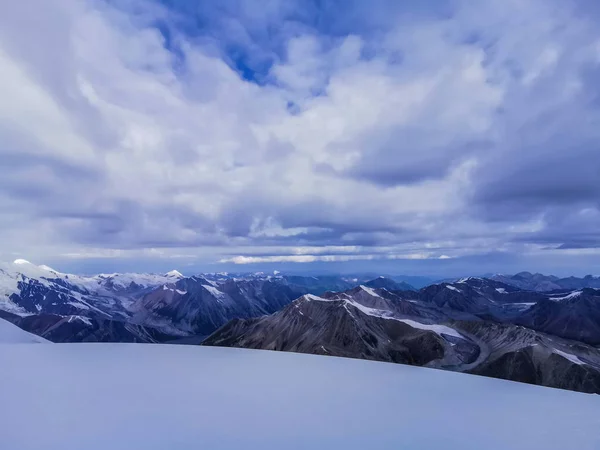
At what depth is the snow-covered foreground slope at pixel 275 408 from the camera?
4332 mm

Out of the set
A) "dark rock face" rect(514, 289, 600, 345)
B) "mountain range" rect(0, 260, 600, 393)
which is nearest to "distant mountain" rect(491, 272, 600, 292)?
"mountain range" rect(0, 260, 600, 393)

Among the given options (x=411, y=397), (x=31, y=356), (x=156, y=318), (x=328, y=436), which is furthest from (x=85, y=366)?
(x=156, y=318)

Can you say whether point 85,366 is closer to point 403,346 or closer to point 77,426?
point 77,426

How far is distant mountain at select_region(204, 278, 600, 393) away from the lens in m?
68.7

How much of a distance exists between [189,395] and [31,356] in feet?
17.5

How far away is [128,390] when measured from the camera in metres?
6.15

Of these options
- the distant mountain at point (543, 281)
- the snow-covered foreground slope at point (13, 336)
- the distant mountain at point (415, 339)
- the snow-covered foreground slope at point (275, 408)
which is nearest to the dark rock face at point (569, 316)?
the distant mountain at point (415, 339)

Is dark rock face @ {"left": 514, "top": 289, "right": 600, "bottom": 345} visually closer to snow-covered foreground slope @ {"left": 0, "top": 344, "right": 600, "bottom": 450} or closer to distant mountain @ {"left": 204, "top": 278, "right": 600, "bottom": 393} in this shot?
distant mountain @ {"left": 204, "top": 278, "right": 600, "bottom": 393}

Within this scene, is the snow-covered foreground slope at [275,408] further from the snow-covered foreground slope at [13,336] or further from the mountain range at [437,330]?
the mountain range at [437,330]

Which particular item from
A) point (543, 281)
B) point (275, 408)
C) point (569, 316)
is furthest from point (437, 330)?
point (543, 281)

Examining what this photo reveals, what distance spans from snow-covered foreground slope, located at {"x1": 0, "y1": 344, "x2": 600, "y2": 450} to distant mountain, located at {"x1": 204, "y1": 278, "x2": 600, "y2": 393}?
235 feet

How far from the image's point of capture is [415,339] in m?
82.4

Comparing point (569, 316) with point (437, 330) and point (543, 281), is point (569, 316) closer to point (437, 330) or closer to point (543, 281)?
point (437, 330)

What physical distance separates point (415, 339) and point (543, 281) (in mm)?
127433
